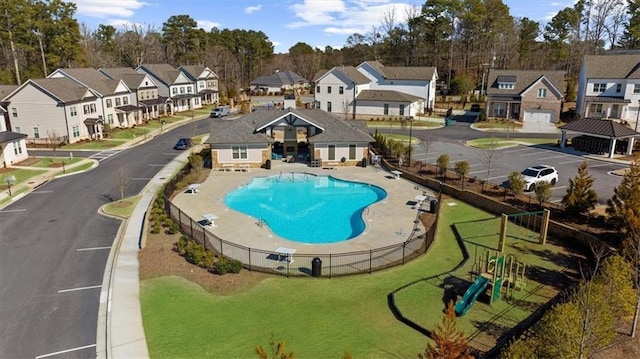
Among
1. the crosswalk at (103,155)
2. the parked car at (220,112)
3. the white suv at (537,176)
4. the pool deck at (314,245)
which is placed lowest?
the pool deck at (314,245)

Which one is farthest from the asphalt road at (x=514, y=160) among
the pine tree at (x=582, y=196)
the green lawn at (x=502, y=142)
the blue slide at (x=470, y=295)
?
the blue slide at (x=470, y=295)

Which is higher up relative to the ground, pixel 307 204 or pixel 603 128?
pixel 603 128

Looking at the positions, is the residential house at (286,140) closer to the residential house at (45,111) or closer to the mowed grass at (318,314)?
the mowed grass at (318,314)

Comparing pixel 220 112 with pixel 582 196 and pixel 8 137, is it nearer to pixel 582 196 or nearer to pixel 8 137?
pixel 8 137

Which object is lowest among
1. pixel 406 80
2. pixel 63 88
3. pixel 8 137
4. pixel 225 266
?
pixel 225 266

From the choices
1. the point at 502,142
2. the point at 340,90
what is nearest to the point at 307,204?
the point at 502,142

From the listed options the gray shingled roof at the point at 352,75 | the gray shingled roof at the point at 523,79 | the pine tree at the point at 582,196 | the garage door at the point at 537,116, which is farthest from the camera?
the gray shingled roof at the point at 352,75
